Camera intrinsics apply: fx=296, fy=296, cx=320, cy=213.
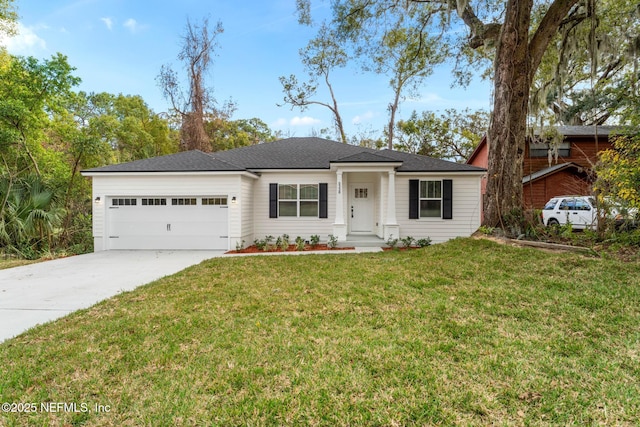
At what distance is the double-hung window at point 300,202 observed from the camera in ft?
36.0

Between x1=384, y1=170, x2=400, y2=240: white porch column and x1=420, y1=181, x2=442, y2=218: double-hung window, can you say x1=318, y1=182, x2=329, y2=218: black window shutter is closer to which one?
x1=384, y1=170, x2=400, y2=240: white porch column

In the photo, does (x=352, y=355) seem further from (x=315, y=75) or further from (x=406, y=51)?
(x=315, y=75)

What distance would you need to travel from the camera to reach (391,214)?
1032 centimetres

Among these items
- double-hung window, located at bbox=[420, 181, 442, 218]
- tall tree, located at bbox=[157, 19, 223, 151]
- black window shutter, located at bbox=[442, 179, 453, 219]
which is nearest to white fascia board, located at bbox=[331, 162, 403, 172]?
double-hung window, located at bbox=[420, 181, 442, 218]

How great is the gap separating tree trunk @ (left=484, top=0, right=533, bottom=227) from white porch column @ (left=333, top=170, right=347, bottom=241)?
14.9 ft

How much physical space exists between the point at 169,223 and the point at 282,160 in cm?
461

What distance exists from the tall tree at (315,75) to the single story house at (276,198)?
342 inches

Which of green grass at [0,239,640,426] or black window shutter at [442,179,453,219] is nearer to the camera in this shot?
green grass at [0,239,640,426]

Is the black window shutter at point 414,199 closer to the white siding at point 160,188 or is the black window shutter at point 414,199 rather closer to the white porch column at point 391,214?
the white porch column at point 391,214

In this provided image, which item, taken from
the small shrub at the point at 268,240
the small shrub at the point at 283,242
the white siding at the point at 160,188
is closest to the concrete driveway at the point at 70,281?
the white siding at the point at 160,188

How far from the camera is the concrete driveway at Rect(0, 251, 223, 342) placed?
161 inches

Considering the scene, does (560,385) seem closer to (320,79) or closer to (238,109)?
(320,79)

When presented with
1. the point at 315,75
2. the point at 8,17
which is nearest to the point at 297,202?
the point at 315,75

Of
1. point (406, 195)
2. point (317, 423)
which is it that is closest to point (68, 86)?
point (406, 195)
